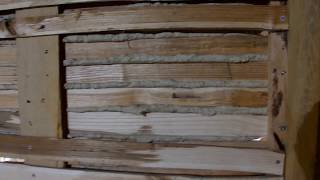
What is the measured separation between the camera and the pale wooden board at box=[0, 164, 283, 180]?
1533 millimetres

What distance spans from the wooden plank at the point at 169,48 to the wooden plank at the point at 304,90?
0.41 feet

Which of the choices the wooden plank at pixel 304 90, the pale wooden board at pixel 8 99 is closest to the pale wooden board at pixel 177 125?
the wooden plank at pixel 304 90

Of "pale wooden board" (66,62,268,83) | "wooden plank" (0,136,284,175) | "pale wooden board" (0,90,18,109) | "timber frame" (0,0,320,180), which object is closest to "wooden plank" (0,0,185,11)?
"timber frame" (0,0,320,180)

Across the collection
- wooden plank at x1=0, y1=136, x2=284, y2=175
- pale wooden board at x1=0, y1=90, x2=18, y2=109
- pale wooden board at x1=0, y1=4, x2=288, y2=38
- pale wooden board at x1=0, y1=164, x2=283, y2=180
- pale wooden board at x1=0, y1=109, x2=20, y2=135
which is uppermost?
pale wooden board at x1=0, y1=4, x2=288, y2=38

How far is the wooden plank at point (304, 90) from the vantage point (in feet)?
4.64

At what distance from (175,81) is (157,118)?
0.55ft

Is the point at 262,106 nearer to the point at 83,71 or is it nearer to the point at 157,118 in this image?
the point at 157,118

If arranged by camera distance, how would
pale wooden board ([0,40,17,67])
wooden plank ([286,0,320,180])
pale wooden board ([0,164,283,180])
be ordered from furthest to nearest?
pale wooden board ([0,40,17,67]) → pale wooden board ([0,164,283,180]) → wooden plank ([286,0,320,180])

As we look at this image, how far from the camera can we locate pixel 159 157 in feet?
5.03

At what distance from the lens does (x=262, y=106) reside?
1489 mm

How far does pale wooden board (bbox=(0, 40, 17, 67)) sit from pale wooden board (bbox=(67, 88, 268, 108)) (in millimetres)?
349

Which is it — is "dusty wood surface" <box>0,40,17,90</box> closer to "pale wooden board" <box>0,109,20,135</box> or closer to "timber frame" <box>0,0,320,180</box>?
"timber frame" <box>0,0,320,180</box>

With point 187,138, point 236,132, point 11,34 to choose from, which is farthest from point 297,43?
point 11,34

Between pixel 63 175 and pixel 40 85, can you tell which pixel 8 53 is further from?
pixel 63 175
